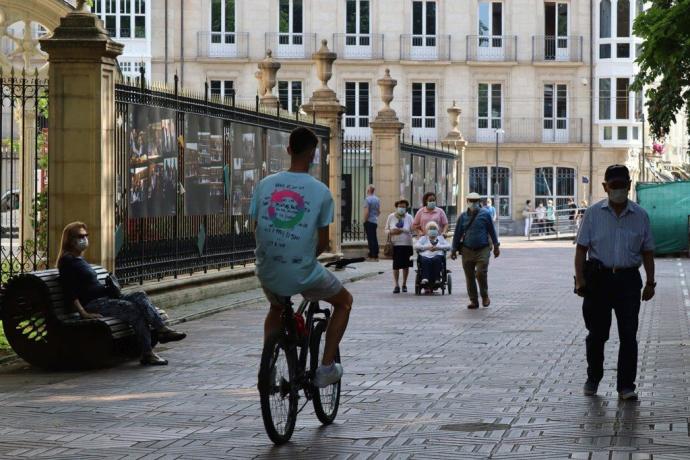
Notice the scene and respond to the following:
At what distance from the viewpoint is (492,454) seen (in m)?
8.71

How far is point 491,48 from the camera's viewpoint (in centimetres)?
6638

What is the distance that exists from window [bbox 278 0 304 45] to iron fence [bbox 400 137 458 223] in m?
17.3

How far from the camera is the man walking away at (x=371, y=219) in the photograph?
3444cm

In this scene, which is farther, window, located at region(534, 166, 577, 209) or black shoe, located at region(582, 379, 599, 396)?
window, located at region(534, 166, 577, 209)

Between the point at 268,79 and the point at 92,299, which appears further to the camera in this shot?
the point at 268,79

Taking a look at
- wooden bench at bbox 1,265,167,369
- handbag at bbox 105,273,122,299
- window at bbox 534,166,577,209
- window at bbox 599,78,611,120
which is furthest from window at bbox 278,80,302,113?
wooden bench at bbox 1,265,167,369

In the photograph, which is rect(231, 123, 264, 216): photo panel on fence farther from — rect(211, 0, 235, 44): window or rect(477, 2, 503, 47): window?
rect(477, 2, 503, 47): window

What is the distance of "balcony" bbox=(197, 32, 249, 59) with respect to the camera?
65250 millimetres

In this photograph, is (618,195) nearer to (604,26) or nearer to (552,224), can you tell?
(552,224)

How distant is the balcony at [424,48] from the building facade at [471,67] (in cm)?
4

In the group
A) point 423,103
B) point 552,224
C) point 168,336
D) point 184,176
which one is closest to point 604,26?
point 423,103

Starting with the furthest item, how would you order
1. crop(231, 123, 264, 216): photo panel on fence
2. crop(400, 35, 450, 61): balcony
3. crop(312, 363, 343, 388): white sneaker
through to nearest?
crop(400, 35, 450, 61): balcony → crop(231, 123, 264, 216): photo panel on fence → crop(312, 363, 343, 388): white sneaker

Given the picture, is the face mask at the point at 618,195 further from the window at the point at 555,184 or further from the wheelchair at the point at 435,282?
the window at the point at 555,184

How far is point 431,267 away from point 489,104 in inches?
1693
